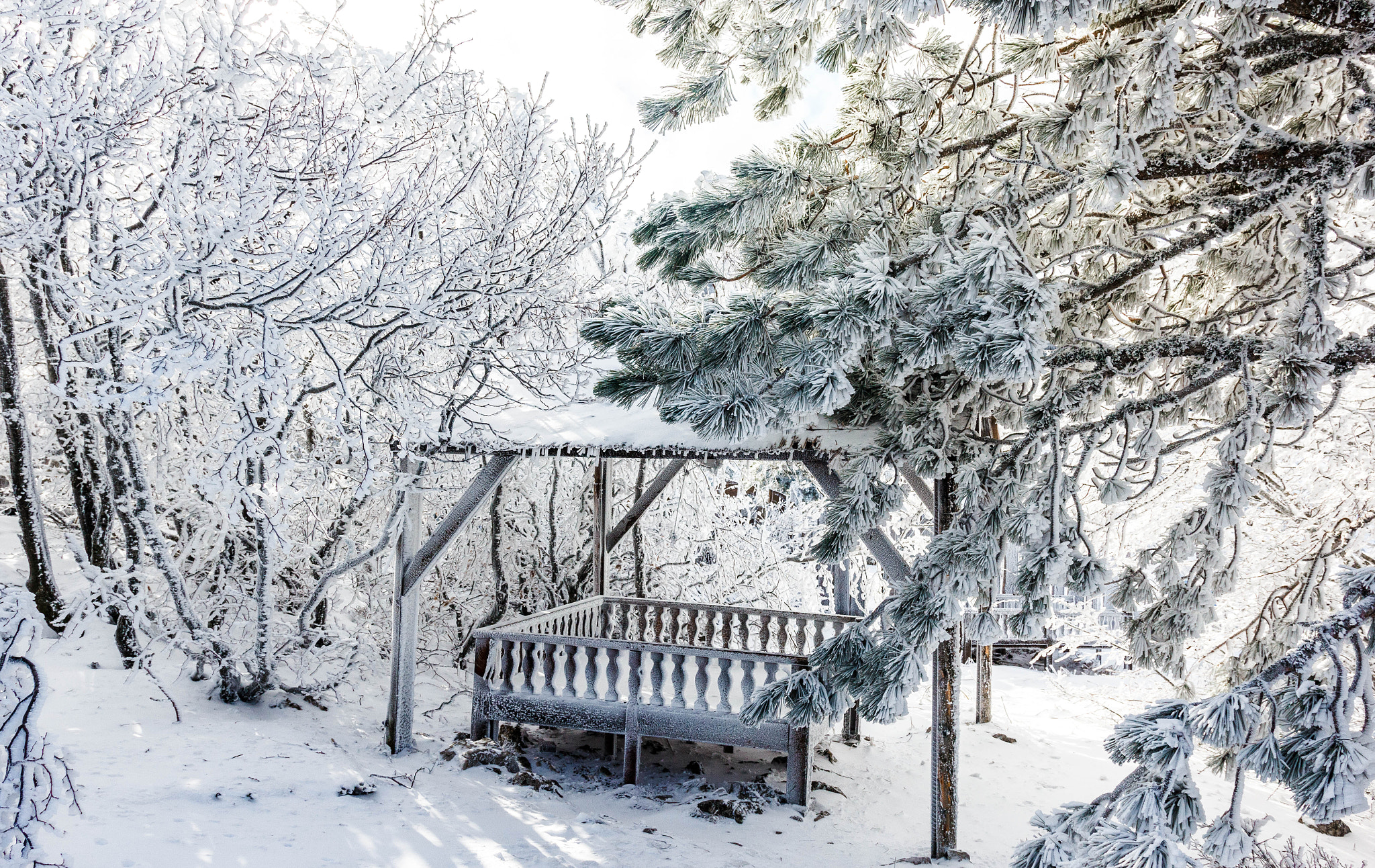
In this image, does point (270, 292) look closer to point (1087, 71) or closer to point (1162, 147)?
point (1087, 71)

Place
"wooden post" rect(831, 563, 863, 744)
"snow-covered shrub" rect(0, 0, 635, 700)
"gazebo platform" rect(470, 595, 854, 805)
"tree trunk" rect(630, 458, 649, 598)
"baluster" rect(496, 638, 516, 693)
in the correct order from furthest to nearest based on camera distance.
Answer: "tree trunk" rect(630, 458, 649, 598), "wooden post" rect(831, 563, 863, 744), "baluster" rect(496, 638, 516, 693), "gazebo platform" rect(470, 595, 854, 805), "snow-covered shrub" rect(0, 0, 635, 700)

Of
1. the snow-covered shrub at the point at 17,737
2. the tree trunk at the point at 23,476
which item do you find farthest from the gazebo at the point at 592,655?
the snow-covered shrub at the point at 17,737

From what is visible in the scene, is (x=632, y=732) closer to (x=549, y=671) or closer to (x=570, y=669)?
(x=570, y=669)

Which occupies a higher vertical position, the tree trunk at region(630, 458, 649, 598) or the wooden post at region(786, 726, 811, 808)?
the tree trunk at region(630, 458, 649, 598)

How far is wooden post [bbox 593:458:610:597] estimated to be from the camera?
8.65m

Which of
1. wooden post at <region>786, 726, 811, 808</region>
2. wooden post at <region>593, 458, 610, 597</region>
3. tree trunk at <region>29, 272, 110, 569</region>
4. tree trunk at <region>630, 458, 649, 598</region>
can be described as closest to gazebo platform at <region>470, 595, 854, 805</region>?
wooden post at <region>786, 726, 811, 808</region>

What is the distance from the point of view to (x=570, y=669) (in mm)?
6898

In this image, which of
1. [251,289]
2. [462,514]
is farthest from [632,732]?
[251,289]

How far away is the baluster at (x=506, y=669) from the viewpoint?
7.00m

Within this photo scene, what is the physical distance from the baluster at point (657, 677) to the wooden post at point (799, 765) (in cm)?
112

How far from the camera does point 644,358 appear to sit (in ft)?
12.8

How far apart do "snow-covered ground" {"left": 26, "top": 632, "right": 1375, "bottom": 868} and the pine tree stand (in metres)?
2.36

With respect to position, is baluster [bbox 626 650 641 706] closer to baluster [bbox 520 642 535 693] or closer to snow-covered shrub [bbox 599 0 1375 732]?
baluster [bbox 520 642 535 693]

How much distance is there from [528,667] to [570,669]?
0.38m
